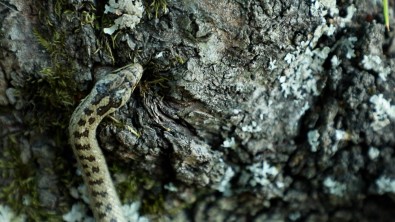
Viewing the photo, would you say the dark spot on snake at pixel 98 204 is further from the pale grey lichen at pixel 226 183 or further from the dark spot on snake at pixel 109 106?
the pale grey lichen at pixel 226 183

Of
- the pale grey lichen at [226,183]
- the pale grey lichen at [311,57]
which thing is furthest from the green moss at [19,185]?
the pale grey lichen at [311,57]

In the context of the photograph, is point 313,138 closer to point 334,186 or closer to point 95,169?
point 334,186

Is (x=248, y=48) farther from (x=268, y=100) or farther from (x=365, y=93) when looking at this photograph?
Result: (x=365, y=93)

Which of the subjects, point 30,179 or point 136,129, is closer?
point 136,129

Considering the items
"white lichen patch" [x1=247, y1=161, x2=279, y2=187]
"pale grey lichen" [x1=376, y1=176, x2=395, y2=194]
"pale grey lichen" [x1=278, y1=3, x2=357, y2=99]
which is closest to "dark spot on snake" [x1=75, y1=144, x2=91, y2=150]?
"white lichen patch" [x1=247, y1=161, x2=279, y2=187]

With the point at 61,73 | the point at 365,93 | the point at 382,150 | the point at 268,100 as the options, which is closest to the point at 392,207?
the point at 382,150

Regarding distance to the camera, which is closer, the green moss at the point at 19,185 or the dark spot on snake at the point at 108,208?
the dark spot on snake at the point at 108,208

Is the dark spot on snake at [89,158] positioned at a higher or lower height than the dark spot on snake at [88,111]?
lower

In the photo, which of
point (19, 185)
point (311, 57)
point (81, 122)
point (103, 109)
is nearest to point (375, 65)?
point (311, 57)
